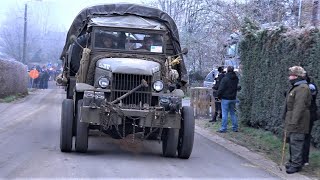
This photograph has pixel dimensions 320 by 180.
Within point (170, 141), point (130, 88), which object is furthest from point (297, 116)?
point (130, 88)

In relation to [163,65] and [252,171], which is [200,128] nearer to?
[163,65]

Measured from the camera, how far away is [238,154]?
1238cm

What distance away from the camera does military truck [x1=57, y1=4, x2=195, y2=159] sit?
10.5m

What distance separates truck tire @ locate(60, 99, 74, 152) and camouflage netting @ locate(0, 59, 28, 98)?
56.0ft

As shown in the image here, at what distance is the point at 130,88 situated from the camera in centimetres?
1102

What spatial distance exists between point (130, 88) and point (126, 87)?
0.08 metres

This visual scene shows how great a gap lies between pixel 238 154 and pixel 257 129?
3.55 m

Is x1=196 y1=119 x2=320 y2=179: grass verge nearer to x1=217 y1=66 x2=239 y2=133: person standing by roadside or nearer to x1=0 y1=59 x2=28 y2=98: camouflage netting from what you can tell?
x1=217 y1=66 x2=239 y2=133: person standing by roadside

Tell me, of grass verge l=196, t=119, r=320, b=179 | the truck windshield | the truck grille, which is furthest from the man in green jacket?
the truck windshield

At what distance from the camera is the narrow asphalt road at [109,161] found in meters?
9.06

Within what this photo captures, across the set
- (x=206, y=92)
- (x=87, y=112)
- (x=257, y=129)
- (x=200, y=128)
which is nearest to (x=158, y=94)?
(x=87, y=112)

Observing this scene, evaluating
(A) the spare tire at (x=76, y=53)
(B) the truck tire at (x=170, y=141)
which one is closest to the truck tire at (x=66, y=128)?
(B) the truck tire at (x=170, y=141)

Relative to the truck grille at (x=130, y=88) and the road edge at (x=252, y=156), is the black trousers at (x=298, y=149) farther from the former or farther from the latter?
the truck grille at (x=130, y=88)

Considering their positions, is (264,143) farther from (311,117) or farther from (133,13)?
(133,13)
